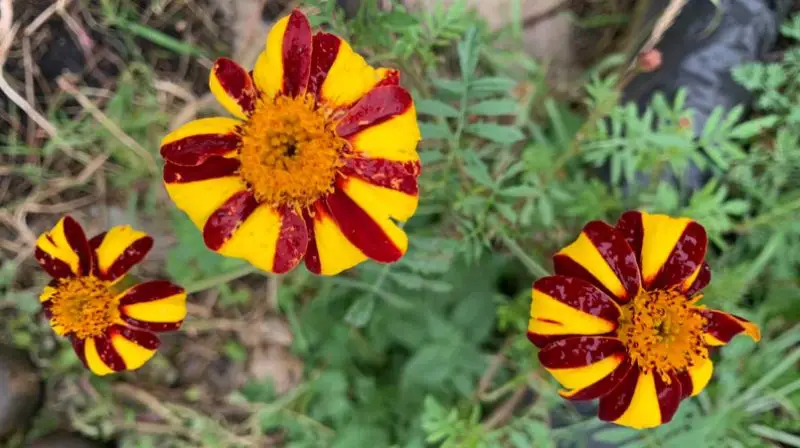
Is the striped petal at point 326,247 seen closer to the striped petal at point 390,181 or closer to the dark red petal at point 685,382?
the striped petal at point 390,181

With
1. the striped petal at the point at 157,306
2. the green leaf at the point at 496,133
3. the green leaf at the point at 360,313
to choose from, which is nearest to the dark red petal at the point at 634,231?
the green leaf at the point at 496,133

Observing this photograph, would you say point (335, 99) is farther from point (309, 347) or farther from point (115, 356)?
point (309, 347)

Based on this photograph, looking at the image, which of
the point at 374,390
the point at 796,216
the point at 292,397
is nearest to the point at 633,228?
the point at 796,216

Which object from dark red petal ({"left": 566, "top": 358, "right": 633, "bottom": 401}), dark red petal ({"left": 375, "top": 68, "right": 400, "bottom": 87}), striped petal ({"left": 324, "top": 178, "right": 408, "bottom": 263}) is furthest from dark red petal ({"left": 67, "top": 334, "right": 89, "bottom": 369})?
dark red petal ({"left": 566, "top": 358, "right": 633, "bottom": 401})

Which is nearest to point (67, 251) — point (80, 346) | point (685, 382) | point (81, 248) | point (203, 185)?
point (81, 248)

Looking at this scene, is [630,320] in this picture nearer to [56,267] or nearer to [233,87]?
[233,87]

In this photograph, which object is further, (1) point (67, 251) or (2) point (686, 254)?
(1) point (67, 251)
